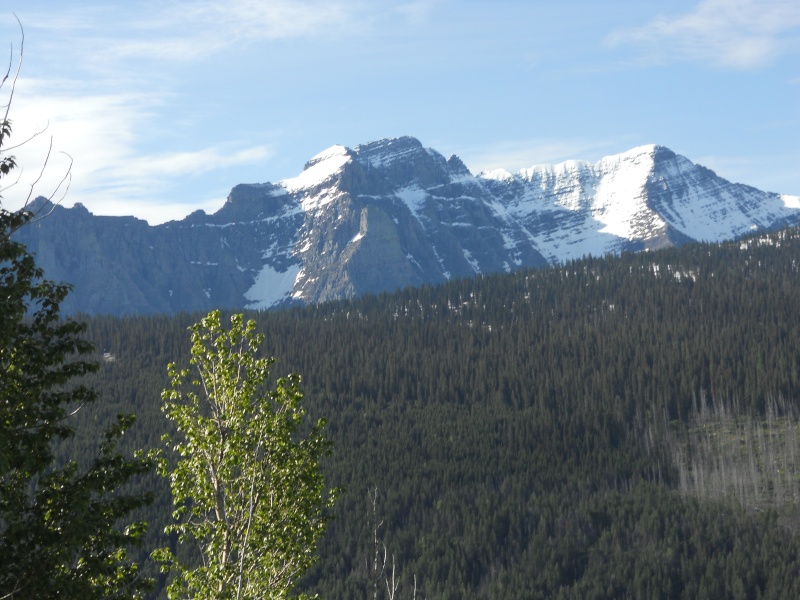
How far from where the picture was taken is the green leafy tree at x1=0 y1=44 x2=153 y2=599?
81.8 ft

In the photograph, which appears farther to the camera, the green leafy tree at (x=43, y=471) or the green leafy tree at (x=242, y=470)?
the green leafy tree at (x=242, y=470)

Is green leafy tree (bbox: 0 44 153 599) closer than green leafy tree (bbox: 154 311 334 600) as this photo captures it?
Answer: Yes

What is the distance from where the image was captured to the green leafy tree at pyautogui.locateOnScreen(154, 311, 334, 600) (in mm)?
30781

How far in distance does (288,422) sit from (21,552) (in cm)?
867

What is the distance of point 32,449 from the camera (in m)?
25.7

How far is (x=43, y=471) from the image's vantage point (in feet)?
87.8

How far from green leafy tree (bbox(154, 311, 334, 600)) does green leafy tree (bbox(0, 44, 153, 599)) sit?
8.85 feet

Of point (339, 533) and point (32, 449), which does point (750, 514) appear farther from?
point (32, 449)

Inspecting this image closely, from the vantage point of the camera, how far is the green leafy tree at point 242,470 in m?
30.8

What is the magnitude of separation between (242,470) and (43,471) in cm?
644

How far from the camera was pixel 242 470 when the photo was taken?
31766mm

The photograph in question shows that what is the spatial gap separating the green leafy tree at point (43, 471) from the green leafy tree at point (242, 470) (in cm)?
270

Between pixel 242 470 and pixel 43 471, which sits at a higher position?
pixel 43 471

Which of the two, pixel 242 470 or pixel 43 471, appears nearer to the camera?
pixel 43 471
